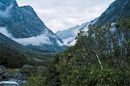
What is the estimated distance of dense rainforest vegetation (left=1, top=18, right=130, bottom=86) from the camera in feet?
30.8

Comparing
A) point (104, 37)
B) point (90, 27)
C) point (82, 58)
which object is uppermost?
point (90, 27)

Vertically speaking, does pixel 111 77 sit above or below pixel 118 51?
below

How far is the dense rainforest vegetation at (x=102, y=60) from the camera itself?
9.38 meters

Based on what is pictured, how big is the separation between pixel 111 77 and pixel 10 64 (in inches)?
2904

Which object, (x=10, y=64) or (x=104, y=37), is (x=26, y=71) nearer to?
(x=10, y=64)

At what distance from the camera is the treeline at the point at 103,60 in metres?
9.35

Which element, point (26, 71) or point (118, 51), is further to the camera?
point (26, 71)

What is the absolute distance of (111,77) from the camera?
362 inches

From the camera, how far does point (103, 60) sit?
13773mm

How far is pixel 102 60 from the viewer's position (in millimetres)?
13391

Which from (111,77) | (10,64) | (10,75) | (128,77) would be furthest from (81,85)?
(10,64)

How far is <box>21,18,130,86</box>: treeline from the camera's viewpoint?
9.35 metres

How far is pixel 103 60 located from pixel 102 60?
44 centimetres

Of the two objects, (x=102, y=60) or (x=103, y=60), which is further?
(x=103, y=60)
